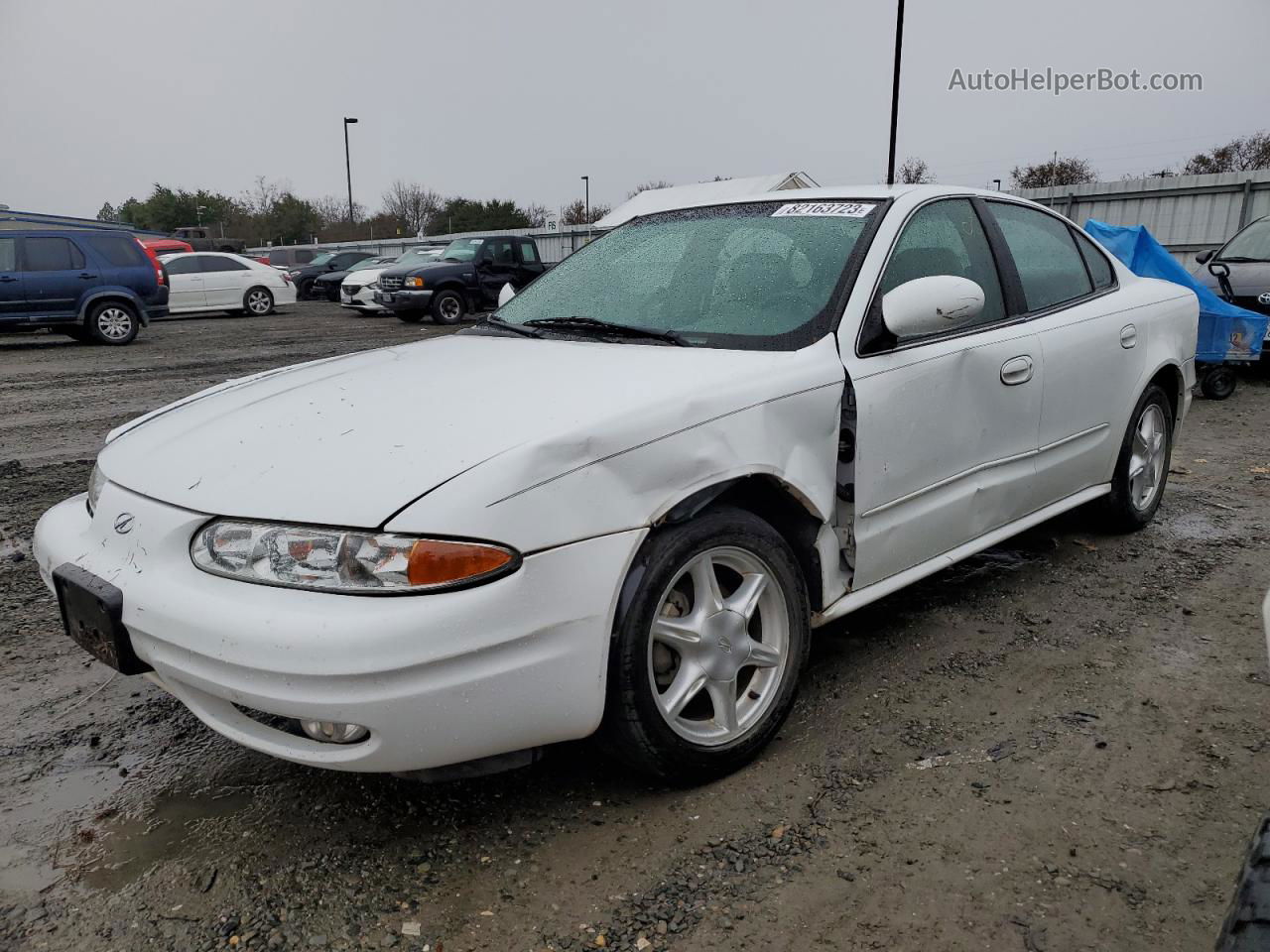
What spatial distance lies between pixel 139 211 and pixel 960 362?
78302mm

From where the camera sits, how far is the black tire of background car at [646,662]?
2.22 metres

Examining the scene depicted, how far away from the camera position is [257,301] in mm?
20047

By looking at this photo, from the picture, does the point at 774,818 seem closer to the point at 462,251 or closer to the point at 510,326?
the point at 510,326

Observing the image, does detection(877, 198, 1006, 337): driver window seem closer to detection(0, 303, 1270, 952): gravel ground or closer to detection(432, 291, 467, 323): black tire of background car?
detection(0, 303, 1270, 952): gravel ground

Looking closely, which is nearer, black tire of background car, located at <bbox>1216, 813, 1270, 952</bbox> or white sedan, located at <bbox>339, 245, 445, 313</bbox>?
black tire of background car, located at <bbox>1216, 813, 1270, 952</bbox>

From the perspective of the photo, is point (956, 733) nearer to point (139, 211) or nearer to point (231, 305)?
point (231, 305)

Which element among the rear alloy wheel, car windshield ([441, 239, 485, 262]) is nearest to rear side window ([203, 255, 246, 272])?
the rear alloy wheel

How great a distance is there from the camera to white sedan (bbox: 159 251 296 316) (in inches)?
758

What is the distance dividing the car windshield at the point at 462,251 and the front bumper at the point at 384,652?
611 inches

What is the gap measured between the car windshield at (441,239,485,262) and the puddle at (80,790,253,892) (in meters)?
15.4

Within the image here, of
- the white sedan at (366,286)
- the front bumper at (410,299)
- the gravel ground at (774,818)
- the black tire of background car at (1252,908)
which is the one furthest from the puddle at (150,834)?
the white sedan at (366,286)

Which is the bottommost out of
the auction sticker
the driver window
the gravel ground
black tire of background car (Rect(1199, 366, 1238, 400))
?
the gravel ground

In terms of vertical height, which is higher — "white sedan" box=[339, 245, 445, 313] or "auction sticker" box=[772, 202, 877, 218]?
"auction sticker" box=[772, 202, 877, 218]

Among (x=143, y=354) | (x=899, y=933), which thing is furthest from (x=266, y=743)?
(x=143, y=354)
